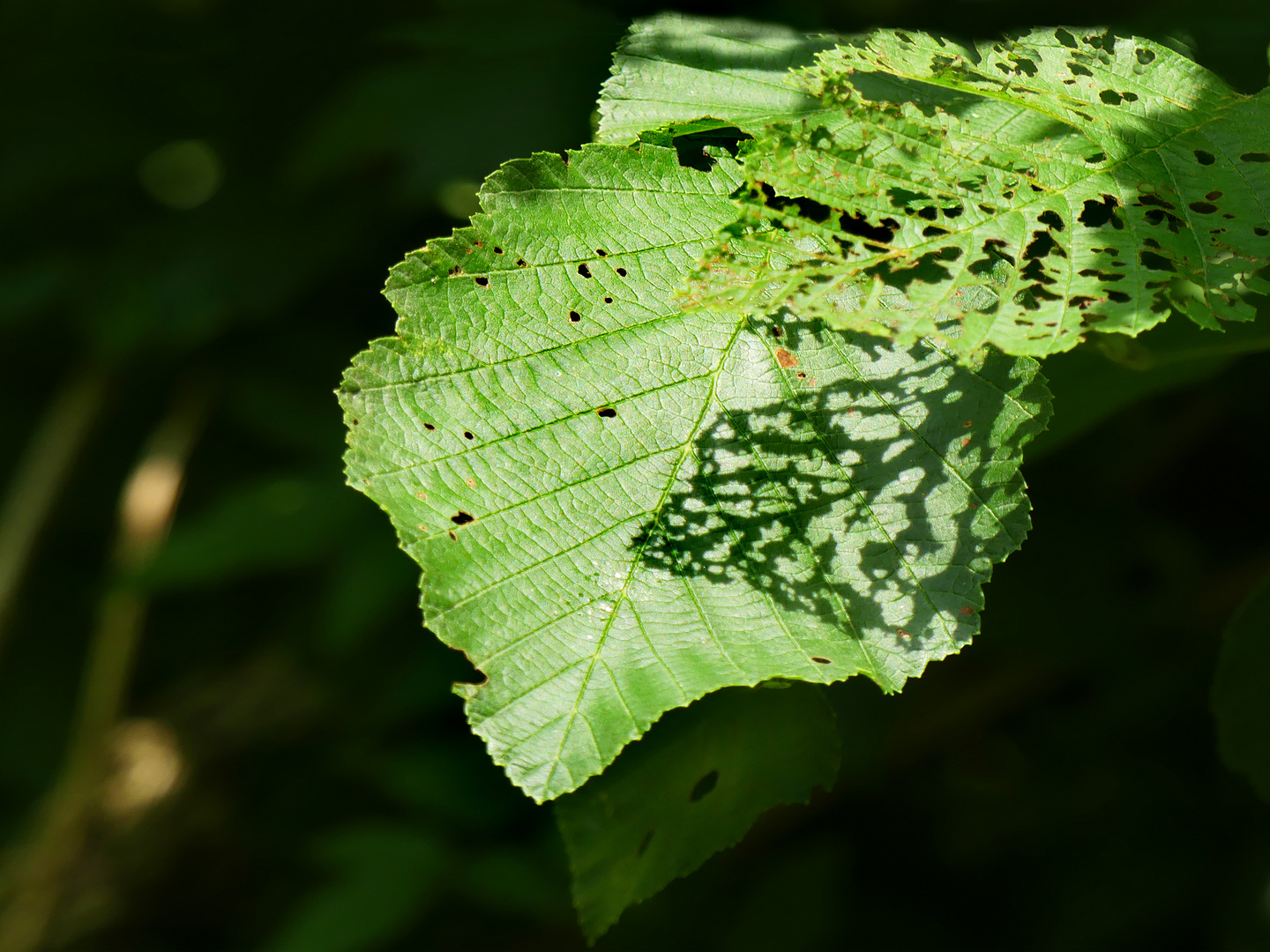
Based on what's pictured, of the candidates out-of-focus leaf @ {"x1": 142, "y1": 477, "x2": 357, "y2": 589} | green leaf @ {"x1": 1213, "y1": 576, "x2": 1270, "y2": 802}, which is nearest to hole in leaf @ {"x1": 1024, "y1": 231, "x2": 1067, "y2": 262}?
green leaf @ {"x1": 1213, "y1": 576, "x2": 1270, "y2": 802}

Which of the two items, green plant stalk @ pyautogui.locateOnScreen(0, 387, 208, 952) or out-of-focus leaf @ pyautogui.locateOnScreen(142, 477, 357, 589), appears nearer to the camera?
out-of-focus leaf @ pyautogui.locateOnScreen(142, 477, 357, 589)

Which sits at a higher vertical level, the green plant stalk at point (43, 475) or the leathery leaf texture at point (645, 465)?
the leathery leaf texture at point (645, 465)

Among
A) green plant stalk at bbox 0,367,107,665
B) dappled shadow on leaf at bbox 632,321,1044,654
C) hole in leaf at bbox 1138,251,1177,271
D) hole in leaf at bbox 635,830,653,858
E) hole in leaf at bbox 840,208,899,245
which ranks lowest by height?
green plant stalk at bbox 0,367,107,665

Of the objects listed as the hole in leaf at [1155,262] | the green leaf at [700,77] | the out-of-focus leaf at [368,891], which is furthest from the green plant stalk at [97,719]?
the hole in leaf at [1155,262]

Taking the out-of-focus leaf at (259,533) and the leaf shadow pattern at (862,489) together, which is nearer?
the leaf shadow pattern at (862,489)

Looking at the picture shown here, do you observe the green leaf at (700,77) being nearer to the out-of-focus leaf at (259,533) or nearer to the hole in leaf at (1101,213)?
the hole in leaf at (1101,213)

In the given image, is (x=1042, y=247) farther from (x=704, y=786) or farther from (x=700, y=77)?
(x=704, y=786)

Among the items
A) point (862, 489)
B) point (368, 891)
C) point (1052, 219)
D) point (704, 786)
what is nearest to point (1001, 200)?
point (1052, 219)

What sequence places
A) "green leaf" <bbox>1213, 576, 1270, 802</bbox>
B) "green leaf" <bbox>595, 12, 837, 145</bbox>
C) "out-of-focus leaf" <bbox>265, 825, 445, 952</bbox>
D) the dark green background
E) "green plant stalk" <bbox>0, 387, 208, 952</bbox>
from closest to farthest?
"green leaf" <bbox>595, 12, 837, 145</bbox> → "green leaf" <bbox>1213, 576, 1270, 802</bbox> → the dark green background → "out-of-focus leaf" <bbox>265, 825, 445, 952</bbox> → "green plant stalk" <bbox>0, 387, 208, 952</bbox>

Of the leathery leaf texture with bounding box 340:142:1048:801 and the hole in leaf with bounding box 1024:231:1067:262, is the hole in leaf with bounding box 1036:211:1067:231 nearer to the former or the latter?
the hole in leaf with bounding box 1024:231:1067:262
